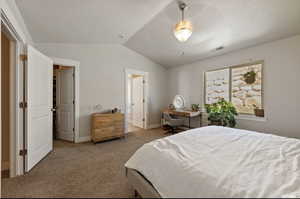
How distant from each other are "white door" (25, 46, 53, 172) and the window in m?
4.13

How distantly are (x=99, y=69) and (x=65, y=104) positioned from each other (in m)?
1.30

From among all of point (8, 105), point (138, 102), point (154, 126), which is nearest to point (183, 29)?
point (8, 105)

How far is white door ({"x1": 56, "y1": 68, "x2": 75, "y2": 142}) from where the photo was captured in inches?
142

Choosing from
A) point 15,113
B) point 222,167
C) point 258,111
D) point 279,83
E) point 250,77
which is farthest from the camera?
point 250,77

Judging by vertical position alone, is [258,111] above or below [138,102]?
below

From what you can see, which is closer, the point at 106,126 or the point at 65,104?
the point at 106,126

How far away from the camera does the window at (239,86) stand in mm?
3329

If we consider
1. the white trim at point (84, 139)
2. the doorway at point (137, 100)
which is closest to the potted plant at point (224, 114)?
the doorway at point (137, 100)

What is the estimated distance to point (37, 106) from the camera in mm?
2416

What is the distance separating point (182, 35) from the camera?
2105 millimetres

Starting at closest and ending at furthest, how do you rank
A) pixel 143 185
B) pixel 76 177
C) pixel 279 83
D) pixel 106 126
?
pixel 143 185 → pixel 76 177 → pixel 279 83 → pixel 106 126

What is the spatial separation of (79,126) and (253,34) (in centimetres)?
450

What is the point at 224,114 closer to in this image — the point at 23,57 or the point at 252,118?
the point at 252,118

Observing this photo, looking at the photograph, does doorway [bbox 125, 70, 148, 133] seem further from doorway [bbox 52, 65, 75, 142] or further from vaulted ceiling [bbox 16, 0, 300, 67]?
doorway [bbox 52, 65, 75, 142]
